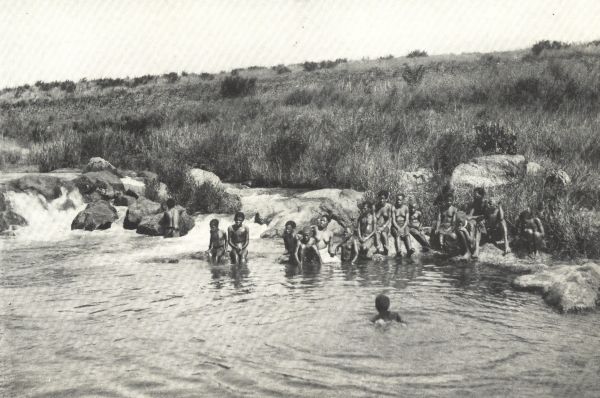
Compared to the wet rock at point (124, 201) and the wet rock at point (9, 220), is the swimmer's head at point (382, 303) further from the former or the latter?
the wet rock at point (9, 220)

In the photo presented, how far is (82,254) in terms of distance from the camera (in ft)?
38.0

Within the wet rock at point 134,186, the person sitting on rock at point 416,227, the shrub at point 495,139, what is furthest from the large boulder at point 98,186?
the shrub at point 495,139

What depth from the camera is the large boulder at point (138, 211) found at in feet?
46.2

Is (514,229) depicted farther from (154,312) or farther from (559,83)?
(559,83)

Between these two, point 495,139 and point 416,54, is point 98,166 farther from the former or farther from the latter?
point 416,54

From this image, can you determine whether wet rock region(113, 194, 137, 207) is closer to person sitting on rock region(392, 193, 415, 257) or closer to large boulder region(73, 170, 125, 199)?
large boulder region(73, 170, 125, 199)

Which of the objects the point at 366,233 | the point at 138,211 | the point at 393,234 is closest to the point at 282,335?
the point at 366,233

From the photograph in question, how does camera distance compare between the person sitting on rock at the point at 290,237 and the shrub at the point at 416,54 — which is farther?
the shrub at the point at 416,54

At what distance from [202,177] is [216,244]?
19.1 feet

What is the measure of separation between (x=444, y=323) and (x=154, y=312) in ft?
12.1

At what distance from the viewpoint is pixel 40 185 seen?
15438mm

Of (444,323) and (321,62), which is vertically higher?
(321,62)

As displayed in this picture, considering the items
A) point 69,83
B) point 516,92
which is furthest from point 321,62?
point 516,92

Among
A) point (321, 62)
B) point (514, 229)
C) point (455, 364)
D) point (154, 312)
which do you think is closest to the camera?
point (455, 364)
